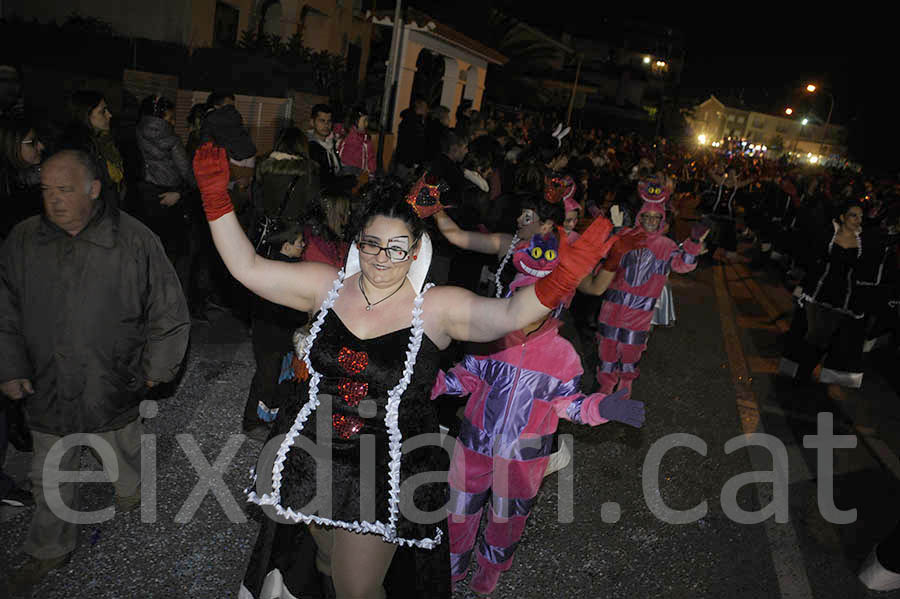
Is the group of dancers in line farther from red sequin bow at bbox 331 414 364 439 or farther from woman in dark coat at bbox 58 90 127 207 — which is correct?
woman in dark coat at bbox 58 90 127 207

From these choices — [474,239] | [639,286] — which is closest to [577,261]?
[474,239]

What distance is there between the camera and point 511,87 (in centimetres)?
4044

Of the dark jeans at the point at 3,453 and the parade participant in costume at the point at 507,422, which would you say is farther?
the dark jeans at the point at 3,453

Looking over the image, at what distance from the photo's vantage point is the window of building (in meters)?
13.8

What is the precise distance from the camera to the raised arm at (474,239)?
4879 mm

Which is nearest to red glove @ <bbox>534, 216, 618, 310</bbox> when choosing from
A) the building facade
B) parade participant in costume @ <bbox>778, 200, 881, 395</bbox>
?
parade participant in costume @ <bbox>778, 200, 881, 395</bbox>

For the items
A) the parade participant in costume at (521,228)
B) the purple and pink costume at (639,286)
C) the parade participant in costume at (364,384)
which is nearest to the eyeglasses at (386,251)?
the parade participant in costume at (364,384)

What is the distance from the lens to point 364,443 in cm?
271

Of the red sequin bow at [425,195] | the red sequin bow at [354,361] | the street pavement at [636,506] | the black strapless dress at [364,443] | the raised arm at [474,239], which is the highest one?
the red sequin bow at [425,195]

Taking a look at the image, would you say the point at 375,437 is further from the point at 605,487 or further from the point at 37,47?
the point at 37,47

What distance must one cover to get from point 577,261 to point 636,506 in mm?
3127

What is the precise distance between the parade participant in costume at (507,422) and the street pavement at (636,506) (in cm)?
56

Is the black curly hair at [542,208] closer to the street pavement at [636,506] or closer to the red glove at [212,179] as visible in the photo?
the street pavement at [636,506]

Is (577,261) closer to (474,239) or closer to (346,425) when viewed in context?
(346,425)
